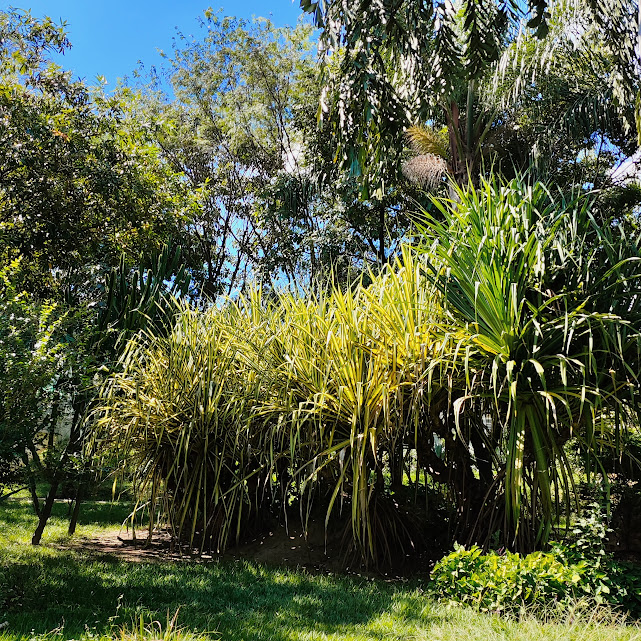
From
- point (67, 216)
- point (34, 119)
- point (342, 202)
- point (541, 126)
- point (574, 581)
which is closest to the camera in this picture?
point (574, 581)

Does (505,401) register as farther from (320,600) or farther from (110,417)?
(110,417)

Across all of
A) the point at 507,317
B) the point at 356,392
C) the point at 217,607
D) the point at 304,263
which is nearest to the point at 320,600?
the point at 217,607

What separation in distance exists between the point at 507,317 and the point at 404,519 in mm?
2649

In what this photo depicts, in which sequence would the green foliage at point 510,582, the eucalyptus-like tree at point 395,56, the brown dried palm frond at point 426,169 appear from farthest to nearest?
1. the brown dried palm frond at point 426,169
2. the eucalyptus-like tree at point 395,56
3. the green foliage at point 510,582

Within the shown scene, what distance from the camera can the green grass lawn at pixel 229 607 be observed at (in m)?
3.70

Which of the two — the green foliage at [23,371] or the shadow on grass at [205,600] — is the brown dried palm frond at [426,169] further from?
the shadow on grass at [205,600]

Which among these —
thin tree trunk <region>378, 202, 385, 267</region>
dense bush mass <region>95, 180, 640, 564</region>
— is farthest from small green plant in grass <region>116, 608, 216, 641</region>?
thin tree trunk <region>378, 202, 385, 267</region>

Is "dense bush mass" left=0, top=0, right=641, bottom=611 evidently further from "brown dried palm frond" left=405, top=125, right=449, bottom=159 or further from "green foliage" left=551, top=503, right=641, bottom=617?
"brown dried palm frond" left=405, top=125, right=449, bottom=159

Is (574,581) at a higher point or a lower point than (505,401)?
lower

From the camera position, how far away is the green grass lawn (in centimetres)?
370

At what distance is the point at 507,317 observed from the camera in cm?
500

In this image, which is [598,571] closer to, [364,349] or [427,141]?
[364,349]

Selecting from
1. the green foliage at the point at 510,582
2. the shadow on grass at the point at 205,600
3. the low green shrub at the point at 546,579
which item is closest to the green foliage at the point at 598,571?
the low green shrub at the point at 546,579

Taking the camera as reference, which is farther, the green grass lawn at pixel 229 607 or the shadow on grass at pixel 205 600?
the shadow on grass at pixel 205 600
